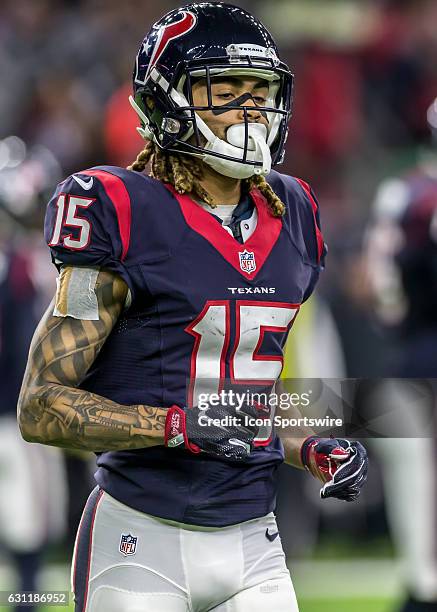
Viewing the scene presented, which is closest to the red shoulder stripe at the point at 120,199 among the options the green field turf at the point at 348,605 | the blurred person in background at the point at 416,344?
the blurred person in background at the point at 416,344

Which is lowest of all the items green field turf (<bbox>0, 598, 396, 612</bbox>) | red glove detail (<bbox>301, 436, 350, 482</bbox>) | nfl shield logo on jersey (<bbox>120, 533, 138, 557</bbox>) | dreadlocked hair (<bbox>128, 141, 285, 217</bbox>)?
green field turf (<bbox>0, 598, 396, 612</bbox>)

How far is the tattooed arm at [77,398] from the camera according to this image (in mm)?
2320

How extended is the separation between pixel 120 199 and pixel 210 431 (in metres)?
0.48

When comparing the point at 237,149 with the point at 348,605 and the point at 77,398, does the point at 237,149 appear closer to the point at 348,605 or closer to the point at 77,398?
the point at 77,398

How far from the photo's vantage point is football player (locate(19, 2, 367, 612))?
2354mm

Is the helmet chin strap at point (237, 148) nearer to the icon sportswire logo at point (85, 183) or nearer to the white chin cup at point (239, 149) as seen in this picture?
the white chin cup at point (239, 149)

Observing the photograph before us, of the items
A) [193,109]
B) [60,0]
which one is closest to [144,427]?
[193,109]

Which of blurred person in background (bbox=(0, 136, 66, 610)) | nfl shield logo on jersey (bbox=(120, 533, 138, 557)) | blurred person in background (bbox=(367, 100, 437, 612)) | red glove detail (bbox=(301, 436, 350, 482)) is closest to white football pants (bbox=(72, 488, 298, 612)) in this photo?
nfl shield logo on jersey (bbox=(120, 533, 138, 557))

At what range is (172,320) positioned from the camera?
241 cm

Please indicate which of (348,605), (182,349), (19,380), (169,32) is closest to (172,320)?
(182,349)

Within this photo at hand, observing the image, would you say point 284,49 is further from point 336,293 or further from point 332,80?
point 336,293

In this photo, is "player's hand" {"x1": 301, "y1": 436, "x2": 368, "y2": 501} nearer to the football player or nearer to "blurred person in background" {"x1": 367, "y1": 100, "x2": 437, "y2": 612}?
the football player

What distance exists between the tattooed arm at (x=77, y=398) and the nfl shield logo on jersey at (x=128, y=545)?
19 cm

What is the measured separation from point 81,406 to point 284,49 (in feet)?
20.6
